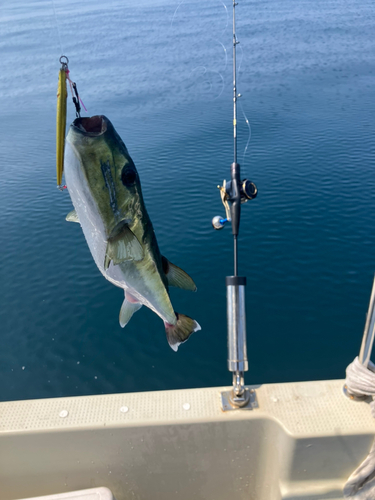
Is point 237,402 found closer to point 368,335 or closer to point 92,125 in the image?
point 368,335

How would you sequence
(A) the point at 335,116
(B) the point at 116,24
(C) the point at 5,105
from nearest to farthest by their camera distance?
(A) the point at 335,116 < (C) the point at 5,105 < (B) the point at 116,24

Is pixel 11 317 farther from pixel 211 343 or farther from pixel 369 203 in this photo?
pixel 369 203

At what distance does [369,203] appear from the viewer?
45.0ft

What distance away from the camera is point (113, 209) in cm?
287

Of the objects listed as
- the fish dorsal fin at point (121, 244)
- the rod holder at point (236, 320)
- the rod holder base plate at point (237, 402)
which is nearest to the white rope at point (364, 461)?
the rod holder base plate at point (237, 402)

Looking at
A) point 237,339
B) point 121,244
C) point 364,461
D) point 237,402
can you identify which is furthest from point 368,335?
point 121,244

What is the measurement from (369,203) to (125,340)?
9.42 meters

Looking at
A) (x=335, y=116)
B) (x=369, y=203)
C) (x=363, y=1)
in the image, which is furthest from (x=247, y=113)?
(x=363, y=1)

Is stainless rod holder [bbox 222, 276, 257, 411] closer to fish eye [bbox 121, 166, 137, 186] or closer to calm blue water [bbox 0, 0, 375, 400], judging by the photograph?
fish eye [bbox 121, 166, 137, 186]

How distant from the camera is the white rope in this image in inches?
179

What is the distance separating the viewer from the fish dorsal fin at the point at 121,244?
291 cm

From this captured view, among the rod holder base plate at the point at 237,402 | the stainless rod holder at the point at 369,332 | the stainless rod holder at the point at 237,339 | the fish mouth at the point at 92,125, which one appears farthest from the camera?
the rod holder base plate at the point at 237,402

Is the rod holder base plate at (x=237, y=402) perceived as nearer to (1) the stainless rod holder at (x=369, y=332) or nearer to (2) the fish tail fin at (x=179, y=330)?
(1) the stainless rod holder at (x=369, y=332)

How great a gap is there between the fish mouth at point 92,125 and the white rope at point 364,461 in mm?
3815
